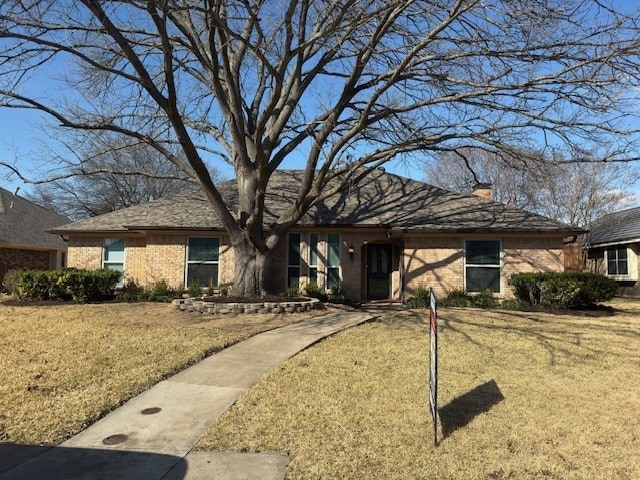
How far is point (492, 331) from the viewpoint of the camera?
10258 millimetres

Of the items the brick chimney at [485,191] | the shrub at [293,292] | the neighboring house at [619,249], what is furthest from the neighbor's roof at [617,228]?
the shrub at [293,292]

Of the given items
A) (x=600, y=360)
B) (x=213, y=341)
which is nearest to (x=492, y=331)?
(x=600, y=360)

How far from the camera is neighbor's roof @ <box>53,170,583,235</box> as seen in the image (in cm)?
1645

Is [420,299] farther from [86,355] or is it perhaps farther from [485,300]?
[86,355]

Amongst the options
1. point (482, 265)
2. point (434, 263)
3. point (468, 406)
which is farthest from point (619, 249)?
point (468, 406)

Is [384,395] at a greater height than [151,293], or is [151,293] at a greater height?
[151,293]

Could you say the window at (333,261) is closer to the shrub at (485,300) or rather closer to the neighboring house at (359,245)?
the neighboring house at (359,245)

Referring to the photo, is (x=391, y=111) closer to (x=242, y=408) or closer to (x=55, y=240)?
(x=242, y=408)

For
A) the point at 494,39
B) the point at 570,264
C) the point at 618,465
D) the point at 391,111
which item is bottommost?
the point at 618,465

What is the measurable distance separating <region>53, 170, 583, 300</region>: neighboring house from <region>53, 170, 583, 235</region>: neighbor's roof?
40 millimetres

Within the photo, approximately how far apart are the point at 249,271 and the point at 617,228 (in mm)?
20985

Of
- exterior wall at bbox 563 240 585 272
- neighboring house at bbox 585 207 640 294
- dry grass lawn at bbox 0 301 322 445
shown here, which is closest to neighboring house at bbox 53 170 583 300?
dry grass lawn at bbox 0 301 322 445

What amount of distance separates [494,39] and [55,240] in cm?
2518

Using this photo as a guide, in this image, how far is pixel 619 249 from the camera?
953 inches
